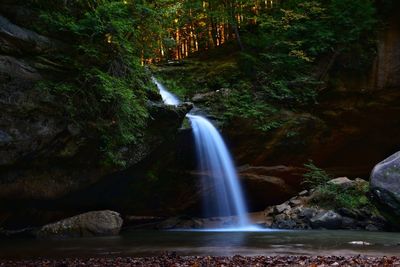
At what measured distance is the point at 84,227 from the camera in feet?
49.4

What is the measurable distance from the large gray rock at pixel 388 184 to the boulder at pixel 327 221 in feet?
9.45

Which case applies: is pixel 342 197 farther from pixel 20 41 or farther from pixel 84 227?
pixel 20 41

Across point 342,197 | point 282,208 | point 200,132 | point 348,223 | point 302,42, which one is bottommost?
point 348,223

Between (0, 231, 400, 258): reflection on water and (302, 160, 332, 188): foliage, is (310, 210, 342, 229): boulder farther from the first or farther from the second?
(0, 231, 400, 258): reflection on water

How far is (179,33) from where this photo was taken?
98.3 ft

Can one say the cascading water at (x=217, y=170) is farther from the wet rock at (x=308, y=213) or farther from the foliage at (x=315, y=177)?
the foliage at (x=315, y=177)

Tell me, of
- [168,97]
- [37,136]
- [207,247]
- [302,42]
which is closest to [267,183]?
[168,97]

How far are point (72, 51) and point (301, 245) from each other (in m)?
9.11

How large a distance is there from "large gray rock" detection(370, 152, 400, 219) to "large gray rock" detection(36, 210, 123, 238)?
9.28 m

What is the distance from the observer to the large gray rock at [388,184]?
14141 millimetres

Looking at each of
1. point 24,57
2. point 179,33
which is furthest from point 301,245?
point 179,33

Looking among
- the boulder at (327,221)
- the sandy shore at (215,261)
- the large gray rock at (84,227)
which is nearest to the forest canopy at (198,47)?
the large gray rock at (84,227)

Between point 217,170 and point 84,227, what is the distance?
7.07m

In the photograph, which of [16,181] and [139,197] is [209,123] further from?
[16,181]
